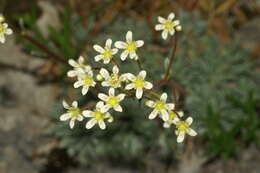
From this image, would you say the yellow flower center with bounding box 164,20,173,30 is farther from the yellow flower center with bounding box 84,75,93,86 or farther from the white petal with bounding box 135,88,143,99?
the yellow flower center with bounding box 84,75,93,86

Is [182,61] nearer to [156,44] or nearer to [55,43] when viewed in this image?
[156,44]

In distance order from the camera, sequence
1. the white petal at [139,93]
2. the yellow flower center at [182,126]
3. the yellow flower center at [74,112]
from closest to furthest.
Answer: the white petal at [139,93] → the yellow flower center at [182,126] → the yellow flower center at [74,112]

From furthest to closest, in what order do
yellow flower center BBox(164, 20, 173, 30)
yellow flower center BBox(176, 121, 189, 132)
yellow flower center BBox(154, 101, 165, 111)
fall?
yellow flower center BBox(164, 20, 173, 30)
yellow flower center BBox(176, 121, 189, 132)
yellow flower center BBox(154, 101, 165, 111)

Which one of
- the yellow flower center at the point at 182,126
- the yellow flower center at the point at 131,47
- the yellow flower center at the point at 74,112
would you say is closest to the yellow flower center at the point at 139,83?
the yellow flower center at the point at 131,47

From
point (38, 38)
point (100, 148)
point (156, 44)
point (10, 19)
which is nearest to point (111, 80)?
point (100, 148)

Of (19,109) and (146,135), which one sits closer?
(146,135)

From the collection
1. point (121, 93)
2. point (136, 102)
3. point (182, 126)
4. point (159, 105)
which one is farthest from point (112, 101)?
point (136, 102)

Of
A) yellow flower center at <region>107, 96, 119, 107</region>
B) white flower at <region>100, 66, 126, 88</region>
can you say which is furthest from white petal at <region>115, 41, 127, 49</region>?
yellow flower center at <region>107, 96, 119, 107</region>

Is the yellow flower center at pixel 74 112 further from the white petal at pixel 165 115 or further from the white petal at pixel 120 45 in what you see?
the white petal at pixel 165 115
